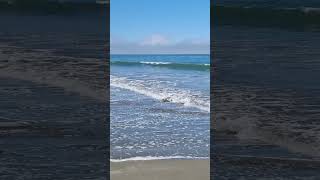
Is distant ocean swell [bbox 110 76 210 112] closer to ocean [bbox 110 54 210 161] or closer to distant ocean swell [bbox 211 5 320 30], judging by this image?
ocean [bbox 110 54 210 161]

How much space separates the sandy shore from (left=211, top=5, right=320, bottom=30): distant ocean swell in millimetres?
1359

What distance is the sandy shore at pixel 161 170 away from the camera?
3236 millimetres

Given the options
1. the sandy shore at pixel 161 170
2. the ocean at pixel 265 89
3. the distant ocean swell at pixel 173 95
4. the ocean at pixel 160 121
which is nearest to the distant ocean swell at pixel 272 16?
the ocean at pixel 265 89

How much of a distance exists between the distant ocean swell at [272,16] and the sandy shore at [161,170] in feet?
4.46

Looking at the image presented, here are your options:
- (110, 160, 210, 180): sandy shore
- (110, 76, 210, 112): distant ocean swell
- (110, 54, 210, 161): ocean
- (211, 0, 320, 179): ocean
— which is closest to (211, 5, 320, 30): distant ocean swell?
(211, 0, 320, 179): ocean

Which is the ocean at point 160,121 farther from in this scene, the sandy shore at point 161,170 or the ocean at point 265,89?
the ocean at point 265,89

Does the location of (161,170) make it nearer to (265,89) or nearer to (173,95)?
(265,89)

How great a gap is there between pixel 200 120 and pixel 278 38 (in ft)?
9.90

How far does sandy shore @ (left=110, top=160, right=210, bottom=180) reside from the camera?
324 centimetres

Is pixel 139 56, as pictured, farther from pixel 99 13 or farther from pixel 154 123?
pixel 99 13

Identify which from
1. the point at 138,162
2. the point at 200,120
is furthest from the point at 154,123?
the point at 138,162

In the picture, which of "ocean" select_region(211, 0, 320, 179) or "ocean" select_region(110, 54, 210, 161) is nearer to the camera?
"ocean" select_region(211, 0, 320, 179)

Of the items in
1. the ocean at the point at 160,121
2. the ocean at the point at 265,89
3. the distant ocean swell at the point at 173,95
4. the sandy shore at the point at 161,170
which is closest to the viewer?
the ocean at the point at 265,89

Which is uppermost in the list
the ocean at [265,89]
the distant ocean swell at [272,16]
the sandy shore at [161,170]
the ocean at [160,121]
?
the distant ocean swell at [272,16]
